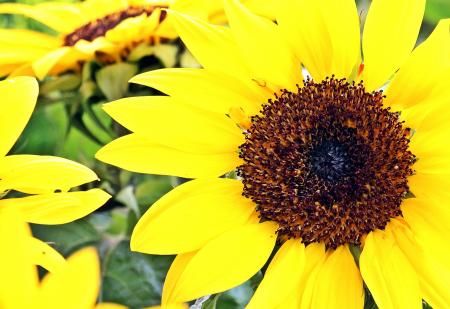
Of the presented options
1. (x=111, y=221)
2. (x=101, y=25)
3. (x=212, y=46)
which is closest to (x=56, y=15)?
(x=101, y=25)

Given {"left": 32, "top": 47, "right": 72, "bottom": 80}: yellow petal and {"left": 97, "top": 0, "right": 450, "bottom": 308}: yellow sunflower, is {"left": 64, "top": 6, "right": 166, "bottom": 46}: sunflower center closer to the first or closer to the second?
{"left": 32, "top": 47, "right": 72, "bottom": 80}: yellow petal

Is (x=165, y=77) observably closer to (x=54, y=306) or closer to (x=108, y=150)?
(x=108, y=150)

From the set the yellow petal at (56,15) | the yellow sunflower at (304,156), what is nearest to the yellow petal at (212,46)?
the yellow sunflower at (304,156)

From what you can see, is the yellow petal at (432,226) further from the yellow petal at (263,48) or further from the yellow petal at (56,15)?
the yellow petal at (56,15)

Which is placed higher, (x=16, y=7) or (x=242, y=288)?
(x=16, y=7)

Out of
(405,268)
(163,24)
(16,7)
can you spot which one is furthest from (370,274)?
(16,7)

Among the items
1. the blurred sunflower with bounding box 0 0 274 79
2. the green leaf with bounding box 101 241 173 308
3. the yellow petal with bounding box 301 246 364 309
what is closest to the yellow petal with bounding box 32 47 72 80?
the blurred sunflower with bounding box 0 0 274 79

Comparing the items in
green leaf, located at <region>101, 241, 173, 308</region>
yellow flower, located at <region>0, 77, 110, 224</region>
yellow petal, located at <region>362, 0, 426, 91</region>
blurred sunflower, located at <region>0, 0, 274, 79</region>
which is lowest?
green leaf, located at <region>101, 241, 173, 308</region>
